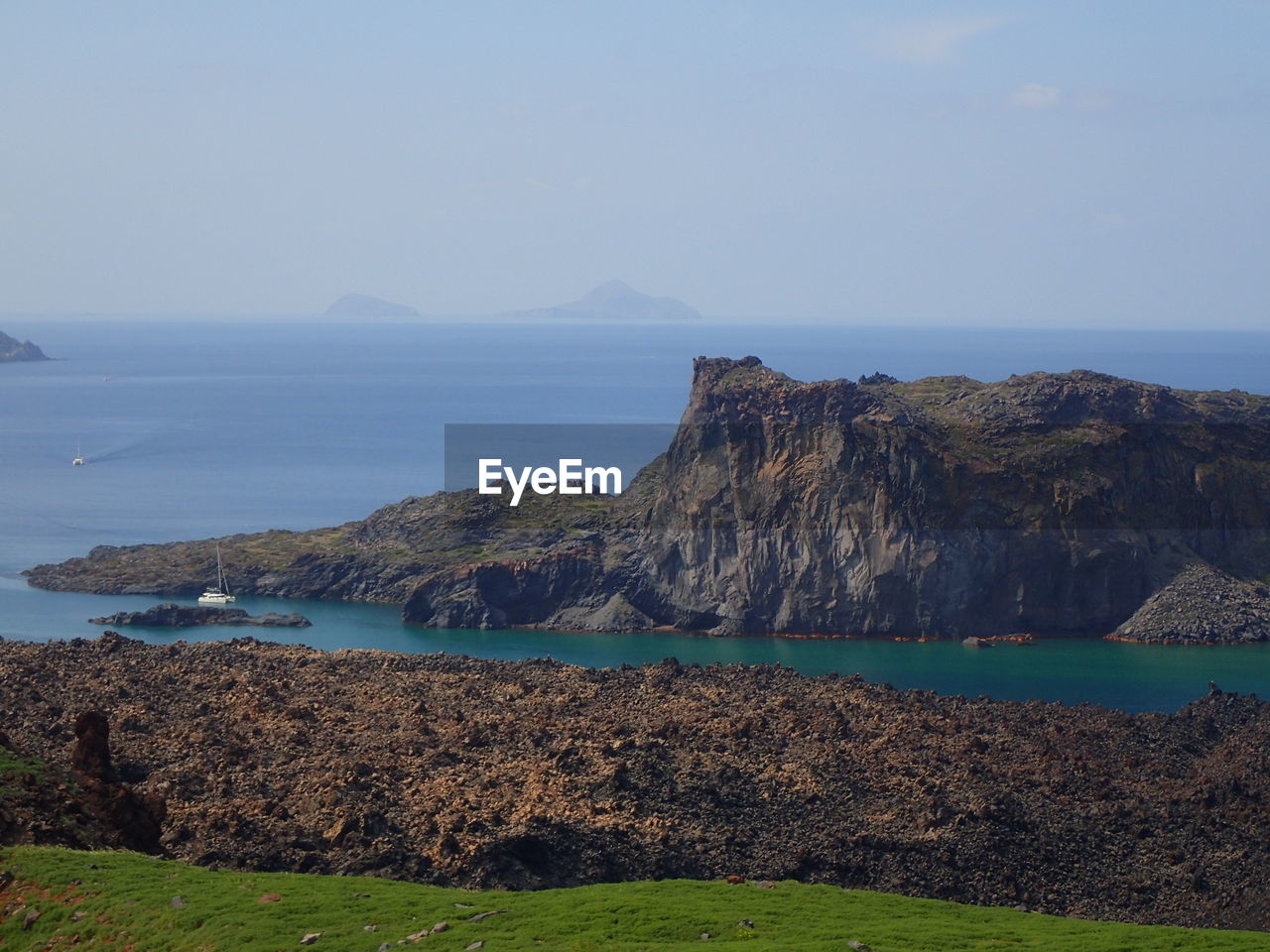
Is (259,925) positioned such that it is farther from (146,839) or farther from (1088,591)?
(1088,591)

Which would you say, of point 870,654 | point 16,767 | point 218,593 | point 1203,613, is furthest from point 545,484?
point 16,767

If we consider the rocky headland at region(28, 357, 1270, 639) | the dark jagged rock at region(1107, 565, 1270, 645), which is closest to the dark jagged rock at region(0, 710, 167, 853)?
the rocky headland at region(28, 357, 1270, 639)

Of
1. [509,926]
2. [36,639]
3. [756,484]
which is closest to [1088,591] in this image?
[756,484]

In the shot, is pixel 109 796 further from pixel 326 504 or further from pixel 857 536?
pixel 326 504

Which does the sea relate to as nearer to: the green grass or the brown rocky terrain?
the brown rocky terrain

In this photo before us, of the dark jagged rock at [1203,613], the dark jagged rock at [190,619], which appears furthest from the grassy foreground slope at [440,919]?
the dark jagged rock at [190,619]

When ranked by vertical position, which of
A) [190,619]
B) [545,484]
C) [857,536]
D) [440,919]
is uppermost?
[545,484]
